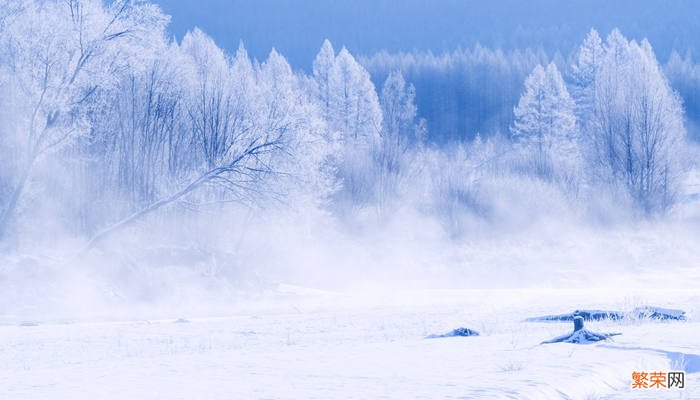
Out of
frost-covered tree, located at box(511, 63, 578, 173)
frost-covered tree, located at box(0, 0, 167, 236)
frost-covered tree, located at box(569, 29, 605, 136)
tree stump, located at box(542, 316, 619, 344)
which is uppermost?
frost-covered tree, located at box(569, 29, 605, 136)

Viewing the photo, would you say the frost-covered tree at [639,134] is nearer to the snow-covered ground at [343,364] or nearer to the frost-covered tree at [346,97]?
the frost-covered tree at [346,97]

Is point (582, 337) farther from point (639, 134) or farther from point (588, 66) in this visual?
point (588, 66)

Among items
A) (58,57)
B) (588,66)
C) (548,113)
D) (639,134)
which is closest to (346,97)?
(548,113)

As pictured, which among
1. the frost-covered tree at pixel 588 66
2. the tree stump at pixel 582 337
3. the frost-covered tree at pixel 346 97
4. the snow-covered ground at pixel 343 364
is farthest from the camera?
the frost-covered tree at pixel 588 66

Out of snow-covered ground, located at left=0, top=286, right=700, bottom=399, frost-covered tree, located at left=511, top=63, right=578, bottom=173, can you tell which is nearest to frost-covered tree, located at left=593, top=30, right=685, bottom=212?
frost-covered tree, located at left=511, top=63, right=578, bottom=173

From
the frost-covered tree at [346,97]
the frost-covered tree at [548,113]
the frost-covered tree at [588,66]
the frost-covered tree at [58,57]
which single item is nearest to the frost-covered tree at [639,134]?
the frost-covered tree at [548,113]

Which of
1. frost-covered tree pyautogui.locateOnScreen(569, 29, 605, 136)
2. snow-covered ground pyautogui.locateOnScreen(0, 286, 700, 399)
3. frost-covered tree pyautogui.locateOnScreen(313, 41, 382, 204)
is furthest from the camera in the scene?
frost-covered tree pyautogui.locateOnScreen(569, 29, 605, 136)

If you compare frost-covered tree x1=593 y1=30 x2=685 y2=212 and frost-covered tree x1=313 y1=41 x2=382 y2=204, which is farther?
frost-covered tree x1=313 y1=41 x2=382 y2=204

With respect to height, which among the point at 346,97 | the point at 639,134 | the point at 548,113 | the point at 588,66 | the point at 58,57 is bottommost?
the point at 58,57

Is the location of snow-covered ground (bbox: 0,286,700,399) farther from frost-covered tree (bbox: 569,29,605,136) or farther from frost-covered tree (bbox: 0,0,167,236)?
frost-covered tree (bbox: 569,29,605,136)

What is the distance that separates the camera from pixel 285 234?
33.8 meters

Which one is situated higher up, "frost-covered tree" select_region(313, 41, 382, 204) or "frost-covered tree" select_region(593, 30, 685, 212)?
"frost-covered tree" select_region(313, 41, 382, 204)

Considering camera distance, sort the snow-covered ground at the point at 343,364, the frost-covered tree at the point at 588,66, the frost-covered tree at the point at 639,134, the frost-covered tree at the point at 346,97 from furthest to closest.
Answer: the frost-covered tree at the point at 588,66
the frost-covered tree at the point at 346,97
the frost-covered tree at the point at 639,134
the snow-covered ground at the point at 343,364

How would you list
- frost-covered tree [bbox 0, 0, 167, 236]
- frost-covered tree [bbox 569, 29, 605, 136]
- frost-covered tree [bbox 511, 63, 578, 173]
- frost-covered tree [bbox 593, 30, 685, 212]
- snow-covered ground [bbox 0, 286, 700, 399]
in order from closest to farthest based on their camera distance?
snow-covered ground [bbox 0, 286, 700, 399]
frost-covered tree [bbox 0, 0, 167, 236]
frost-covered tree [bbox 593, 30, 685, 212]
frost-covered tree [bbox 511, 63, 578, 173]
frost-covered tree [bbox 569, 29, 605, 136]
